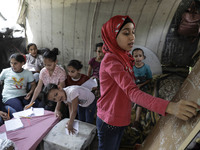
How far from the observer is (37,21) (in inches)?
126

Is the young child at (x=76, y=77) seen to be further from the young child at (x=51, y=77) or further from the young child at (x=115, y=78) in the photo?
the young child at (x=115, y=78)

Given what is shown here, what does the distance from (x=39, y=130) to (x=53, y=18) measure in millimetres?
2346

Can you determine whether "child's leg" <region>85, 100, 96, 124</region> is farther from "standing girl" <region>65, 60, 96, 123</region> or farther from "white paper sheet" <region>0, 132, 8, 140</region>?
"white paper sheet" <region>0, 132, 8, 140</region>

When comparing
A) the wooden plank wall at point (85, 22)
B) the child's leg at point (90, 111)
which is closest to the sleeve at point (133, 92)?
the child's leg at point (90, 111)

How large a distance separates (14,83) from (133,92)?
2.04 meters

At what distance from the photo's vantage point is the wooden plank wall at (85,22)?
7.54 ft

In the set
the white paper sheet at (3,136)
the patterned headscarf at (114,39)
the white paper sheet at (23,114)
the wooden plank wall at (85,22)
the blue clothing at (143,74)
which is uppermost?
the wooden plank wall at (85,22)

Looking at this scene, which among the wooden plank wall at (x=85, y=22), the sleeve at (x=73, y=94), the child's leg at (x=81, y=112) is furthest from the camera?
→ the wooden plank wall at (x=85, y=22)

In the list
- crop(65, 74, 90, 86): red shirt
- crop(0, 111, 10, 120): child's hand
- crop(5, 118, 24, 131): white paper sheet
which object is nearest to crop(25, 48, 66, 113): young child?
crop(65, 74, 90, 86): red shirt

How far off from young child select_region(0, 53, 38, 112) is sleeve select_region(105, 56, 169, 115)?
1770 millimetres

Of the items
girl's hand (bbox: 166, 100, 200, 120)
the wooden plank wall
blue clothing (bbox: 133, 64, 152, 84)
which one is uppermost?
the wooden plank wall

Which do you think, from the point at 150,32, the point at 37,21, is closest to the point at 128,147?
the point at 150,32

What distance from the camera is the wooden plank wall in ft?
7.54

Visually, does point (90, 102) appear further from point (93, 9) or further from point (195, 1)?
point (195, 1)
